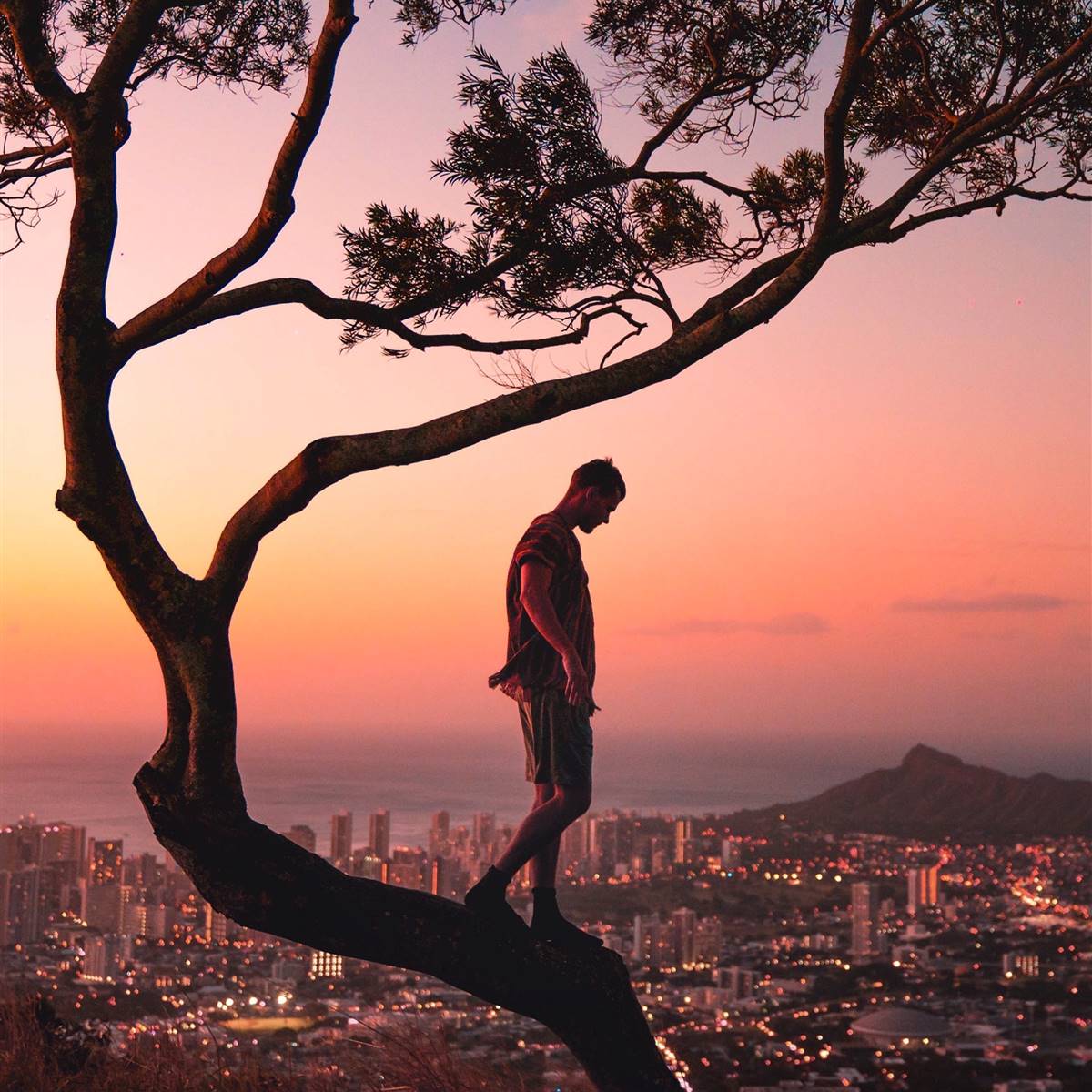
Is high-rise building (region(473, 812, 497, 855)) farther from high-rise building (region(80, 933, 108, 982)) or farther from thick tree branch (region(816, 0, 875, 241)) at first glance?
thick tree branch (region(816, 0, 875, 241))

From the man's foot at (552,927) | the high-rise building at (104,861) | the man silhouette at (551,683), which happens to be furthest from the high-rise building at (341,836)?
the man silhouette at (551,683)

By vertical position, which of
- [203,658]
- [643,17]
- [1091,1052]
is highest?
[643,17]

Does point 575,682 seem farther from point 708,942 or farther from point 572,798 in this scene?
point 708,942

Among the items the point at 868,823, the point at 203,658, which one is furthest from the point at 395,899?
the point at 868,823

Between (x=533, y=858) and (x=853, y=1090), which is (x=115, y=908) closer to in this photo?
(x=853, y=1090)

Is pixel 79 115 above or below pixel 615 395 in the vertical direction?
above

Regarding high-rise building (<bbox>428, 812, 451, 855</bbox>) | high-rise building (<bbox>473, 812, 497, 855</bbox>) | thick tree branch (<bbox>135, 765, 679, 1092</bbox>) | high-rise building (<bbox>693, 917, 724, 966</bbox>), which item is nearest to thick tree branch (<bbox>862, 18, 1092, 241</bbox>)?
thick tree branch (<bbox>135, 765, 679, 1092</bbox>)

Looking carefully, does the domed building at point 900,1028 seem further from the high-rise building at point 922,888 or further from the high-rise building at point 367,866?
the high-rise building at point 922,888
